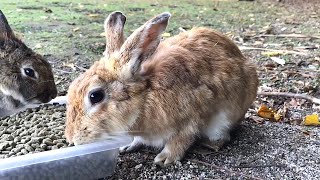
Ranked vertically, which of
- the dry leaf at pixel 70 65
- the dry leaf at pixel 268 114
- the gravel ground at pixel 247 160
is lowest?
the dry leaf at pixel 70 65

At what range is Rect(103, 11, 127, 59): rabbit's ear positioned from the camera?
249 cm

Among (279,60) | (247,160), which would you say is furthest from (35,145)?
(279,60)

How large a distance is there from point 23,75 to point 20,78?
26mm

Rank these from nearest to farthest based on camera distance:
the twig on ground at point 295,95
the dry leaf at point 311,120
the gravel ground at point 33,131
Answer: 1. the gravel ground at point 33,131
2. the dry leaf at point 311,120
3. the twig on ground at point 295,95

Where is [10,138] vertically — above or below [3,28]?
below

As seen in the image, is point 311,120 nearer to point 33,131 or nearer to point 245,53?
point 33,131

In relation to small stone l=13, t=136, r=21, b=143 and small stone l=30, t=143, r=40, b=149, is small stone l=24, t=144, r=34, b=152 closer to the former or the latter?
small stone l=30, t=143, r=40, b=149

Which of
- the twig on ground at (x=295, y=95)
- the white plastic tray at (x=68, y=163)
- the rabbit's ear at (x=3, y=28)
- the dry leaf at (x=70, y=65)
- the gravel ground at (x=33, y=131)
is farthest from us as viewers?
the dry leaf at (x=70, y=65)

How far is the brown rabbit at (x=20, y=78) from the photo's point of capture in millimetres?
3074

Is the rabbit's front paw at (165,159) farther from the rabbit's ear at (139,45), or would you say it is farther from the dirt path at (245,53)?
the rabbit's ear at (139,45)

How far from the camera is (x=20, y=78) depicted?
10.2 feet

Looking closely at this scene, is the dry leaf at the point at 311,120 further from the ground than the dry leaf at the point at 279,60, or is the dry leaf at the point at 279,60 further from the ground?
the dry leaf at the point at 311,120

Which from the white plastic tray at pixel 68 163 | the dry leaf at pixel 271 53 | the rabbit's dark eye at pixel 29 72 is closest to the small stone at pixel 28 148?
the white plastic tray at pixel 68 163

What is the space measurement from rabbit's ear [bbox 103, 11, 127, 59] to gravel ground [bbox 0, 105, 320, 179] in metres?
0.52
